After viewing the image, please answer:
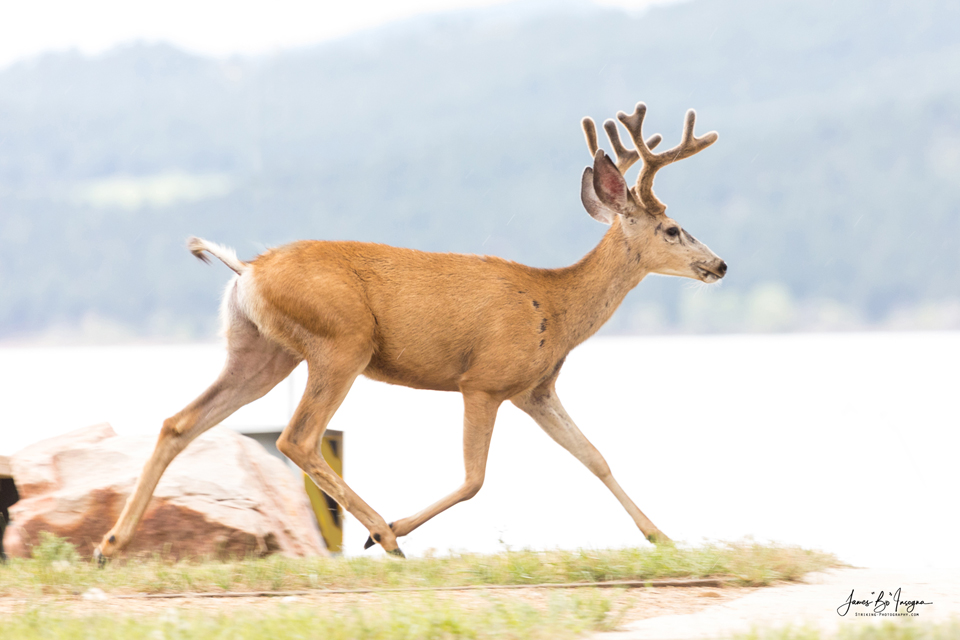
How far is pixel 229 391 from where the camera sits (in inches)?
230

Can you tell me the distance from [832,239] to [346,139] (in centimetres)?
2901

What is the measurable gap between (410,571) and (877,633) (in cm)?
222

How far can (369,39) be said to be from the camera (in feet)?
256

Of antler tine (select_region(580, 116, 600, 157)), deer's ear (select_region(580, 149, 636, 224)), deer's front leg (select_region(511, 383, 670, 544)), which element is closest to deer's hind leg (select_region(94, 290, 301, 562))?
deer's front leg (select_region(511, 383, 670, 544))

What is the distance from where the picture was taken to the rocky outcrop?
6.07m

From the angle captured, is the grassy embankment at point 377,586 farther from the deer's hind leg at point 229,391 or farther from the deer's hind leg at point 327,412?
the deer's hind leg at point 229,391

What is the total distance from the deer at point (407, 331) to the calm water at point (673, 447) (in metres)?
0.70

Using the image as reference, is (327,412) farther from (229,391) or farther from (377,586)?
(377,586)

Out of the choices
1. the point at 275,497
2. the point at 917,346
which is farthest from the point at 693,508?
the point at 917,346

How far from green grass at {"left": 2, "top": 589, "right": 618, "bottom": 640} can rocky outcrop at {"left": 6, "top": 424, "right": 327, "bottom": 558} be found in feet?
5.80

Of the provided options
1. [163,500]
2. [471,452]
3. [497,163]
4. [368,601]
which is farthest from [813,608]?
[497,163]
